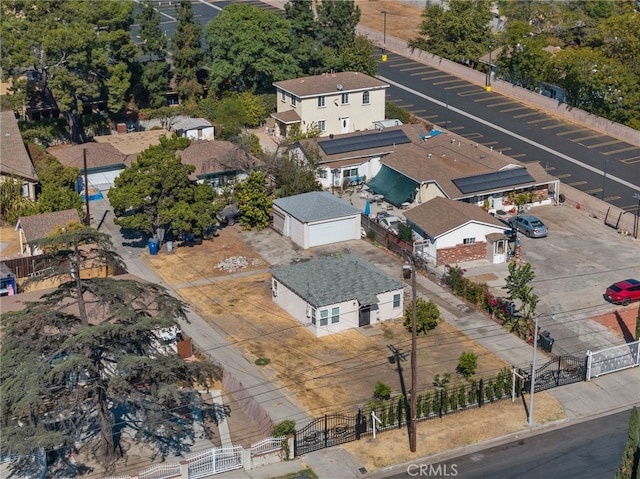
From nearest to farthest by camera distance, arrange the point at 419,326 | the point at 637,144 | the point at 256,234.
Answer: the point at 419,326
the point at 256,234
the point at 637,144

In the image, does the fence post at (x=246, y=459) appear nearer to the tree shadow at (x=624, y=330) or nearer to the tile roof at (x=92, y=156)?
the tree shadow at (x=624, y=330)

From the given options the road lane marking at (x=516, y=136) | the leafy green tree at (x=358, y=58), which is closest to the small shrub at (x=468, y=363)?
the road lane marking at (x=516, y=136)

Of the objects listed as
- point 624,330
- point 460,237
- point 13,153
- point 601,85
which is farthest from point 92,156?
point 601,85

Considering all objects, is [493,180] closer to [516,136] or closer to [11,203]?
[516,136]

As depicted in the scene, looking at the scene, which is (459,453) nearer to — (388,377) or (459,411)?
(459,411)

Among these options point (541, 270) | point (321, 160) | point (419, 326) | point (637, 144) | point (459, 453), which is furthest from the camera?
point (637, 144)

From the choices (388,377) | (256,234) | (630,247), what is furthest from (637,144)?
(388,377)
